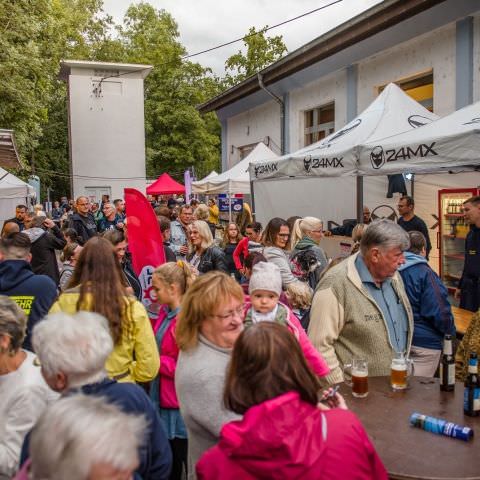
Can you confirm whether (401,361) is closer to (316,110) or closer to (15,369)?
(15,369)

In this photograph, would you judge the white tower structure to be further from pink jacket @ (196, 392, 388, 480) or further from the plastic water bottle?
pink jacket @ (196, 392, 388, 480)

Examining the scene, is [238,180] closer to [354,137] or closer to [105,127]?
[354,137]

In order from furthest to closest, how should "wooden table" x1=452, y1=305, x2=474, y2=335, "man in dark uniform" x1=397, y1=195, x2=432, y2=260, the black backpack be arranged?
"man in dark uniform" x1=397, y1=195, x2=432, y2=260 < the black backpack < "wooden table" x1=452, y1=305, x2=474, y2=335

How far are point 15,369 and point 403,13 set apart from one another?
10242 millimetres

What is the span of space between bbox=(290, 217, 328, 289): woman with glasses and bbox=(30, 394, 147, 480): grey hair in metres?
4.60

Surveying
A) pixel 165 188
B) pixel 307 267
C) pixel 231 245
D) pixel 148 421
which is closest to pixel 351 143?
pixel 231 245

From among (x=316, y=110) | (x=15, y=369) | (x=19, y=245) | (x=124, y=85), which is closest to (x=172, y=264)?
(x=19, y=245)

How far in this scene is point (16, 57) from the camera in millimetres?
17859

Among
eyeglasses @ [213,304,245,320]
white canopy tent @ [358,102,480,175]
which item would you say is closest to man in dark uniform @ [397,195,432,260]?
white canopy tent @ [358,102,480,175]

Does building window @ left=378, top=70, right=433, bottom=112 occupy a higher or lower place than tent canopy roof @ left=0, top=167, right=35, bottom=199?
higher

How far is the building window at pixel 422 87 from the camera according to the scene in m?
11.0

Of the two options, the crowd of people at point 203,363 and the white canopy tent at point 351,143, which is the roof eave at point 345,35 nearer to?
the white canopy tent at point 351,143

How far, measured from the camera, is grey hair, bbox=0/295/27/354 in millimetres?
2529

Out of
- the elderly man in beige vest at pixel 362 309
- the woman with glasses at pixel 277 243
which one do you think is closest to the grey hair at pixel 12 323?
the elderly man in beige vest at pixel 362 309
